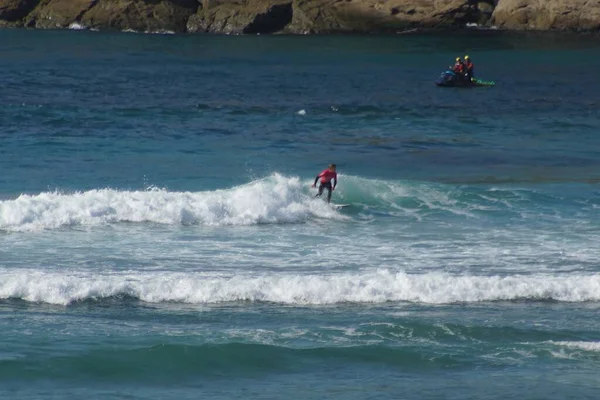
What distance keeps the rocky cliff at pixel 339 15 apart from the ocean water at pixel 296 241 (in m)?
21.4

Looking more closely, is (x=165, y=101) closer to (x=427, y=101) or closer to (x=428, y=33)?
(x=427, y=101)

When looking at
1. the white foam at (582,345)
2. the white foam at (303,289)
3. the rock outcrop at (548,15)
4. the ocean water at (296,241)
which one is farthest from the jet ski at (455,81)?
the white foam at (582,345)

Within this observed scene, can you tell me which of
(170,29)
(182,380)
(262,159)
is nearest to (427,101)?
(262,159)

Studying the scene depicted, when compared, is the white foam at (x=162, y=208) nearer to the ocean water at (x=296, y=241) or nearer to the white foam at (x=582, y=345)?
the ocean water at (x=296, y=241)

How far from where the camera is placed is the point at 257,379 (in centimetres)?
1374

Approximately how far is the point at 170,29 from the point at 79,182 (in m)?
43.9

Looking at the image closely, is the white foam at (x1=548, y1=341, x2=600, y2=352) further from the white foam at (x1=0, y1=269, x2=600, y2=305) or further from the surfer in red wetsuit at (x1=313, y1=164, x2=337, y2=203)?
the surfer in red wetsuit at (x1=313, y1=164, x2=337, y2=203)

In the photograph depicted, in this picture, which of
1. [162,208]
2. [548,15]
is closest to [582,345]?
[162,208]

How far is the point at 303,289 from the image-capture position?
55.1ft

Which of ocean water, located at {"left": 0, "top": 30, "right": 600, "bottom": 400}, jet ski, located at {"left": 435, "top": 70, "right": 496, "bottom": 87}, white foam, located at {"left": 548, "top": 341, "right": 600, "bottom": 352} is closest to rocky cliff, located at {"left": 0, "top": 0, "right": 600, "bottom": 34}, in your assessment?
ocean water, located at {"left": 0, "top": 30, "right": 600, "bottom": 400}

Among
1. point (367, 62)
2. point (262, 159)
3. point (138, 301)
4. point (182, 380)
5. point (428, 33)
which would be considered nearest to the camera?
point (182, 380)

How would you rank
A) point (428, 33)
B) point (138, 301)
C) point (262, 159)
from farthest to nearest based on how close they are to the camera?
point (428, 33) → point (262, 159) → point (138, 301)

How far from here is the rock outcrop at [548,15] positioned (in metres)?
64.4

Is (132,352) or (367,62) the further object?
(367,62)
